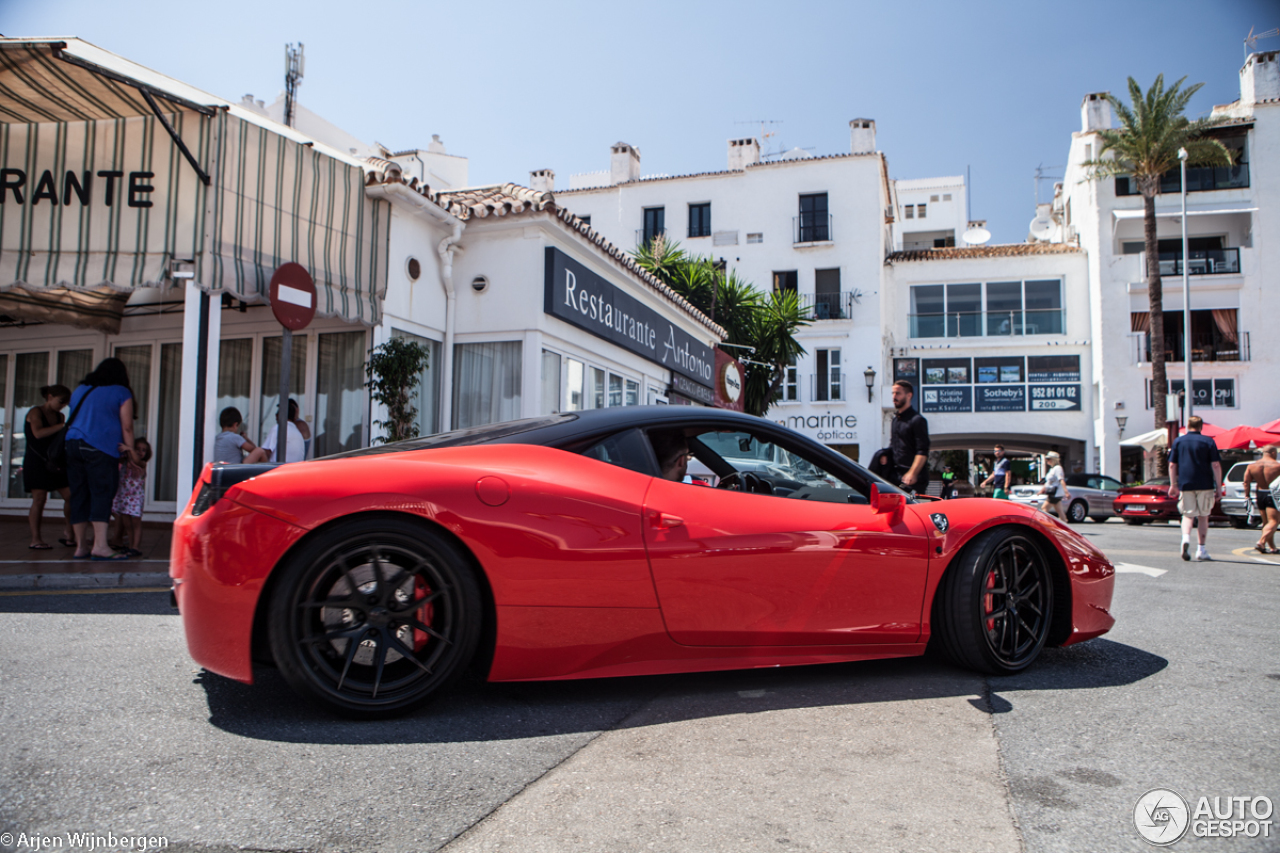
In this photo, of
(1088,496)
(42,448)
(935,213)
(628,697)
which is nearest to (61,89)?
(42,448)

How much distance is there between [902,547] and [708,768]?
1.41m

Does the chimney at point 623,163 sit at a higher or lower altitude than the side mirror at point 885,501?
higher

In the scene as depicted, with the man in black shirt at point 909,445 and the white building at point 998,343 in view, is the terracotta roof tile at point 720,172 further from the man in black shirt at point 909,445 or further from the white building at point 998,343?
the man in black shirt at point 909,445

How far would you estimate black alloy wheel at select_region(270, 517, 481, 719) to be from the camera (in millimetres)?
2768

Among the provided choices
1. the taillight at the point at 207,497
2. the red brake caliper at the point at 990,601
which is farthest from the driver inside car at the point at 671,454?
the taillight at the point at 207,497

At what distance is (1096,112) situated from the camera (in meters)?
33.1

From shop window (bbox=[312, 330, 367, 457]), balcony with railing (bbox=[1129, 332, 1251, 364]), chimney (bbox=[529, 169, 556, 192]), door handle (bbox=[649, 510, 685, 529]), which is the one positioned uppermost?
chimney (bbox=[529, 169, 556, 192])

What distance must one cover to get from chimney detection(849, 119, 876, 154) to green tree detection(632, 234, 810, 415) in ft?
46.0

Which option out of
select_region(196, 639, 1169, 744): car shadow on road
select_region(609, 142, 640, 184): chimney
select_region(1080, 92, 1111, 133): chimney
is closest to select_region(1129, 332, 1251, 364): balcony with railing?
select_region(1080, 92, 1111, 133): chimney

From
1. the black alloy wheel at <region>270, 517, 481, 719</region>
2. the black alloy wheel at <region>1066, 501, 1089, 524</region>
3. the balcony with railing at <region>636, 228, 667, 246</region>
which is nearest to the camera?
the black alloy wheel at <region>270, 517, 481, 719</region>

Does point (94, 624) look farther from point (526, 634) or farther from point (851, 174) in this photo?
point (851, 174)

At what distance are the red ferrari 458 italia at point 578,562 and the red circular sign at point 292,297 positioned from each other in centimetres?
318

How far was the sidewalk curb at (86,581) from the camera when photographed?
19.3 ft

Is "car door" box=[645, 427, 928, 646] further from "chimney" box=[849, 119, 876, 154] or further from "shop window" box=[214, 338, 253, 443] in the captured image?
"chimney" box=[849, 119, 876, 154]
